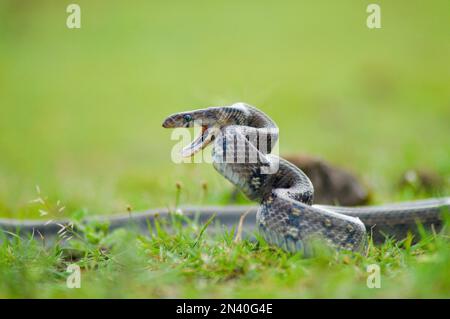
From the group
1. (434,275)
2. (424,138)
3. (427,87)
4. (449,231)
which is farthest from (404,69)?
(434,275)

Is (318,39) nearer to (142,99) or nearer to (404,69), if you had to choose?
(404,69)

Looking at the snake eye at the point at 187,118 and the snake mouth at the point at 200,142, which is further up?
the snake eye at the point at 187,118

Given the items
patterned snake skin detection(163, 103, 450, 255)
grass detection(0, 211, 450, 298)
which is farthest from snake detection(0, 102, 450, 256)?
grass detection(0, 211, 450, 298)

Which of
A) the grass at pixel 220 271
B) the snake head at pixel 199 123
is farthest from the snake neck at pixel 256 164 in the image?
the grass at pixel 220 271

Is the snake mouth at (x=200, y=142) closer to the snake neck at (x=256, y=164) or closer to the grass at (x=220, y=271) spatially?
the snake neck at (x=256, y=164)

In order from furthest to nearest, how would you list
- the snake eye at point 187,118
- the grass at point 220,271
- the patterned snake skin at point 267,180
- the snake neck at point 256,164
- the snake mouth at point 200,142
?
the snake eye at point 187,118 → the snake mouth at point 200,142 → the snake neck at point 256,164 → the patterned snake skin at point 267,180 → the grass at point 220,271
